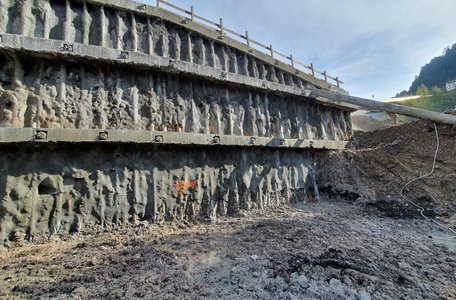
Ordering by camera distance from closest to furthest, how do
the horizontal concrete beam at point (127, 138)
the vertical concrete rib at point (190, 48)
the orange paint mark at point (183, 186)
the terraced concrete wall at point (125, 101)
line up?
the horizontal concrete beam at point (127, 138), the terraced concrete wall at point (125, 101), the orange paint mark at point (183, 186), the vertical concrete rib at point (190, 48)

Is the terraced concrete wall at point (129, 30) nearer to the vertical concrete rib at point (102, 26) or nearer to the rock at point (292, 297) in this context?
the vertical concrete rib at point (102, 26)

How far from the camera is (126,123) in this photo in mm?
6637

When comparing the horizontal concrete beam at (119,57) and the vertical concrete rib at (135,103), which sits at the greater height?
the horizontal concrete beam at (119,57)

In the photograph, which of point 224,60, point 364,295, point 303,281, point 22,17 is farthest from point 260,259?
point 22,17

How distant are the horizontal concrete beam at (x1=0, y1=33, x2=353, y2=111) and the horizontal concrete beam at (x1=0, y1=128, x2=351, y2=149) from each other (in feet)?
6.07

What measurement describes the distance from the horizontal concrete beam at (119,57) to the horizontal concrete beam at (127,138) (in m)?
1.85

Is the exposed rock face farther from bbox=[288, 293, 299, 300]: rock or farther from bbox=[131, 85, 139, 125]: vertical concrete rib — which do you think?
bbox=[288, 293, 299, 300]: rock

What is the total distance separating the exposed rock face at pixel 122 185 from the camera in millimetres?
5312

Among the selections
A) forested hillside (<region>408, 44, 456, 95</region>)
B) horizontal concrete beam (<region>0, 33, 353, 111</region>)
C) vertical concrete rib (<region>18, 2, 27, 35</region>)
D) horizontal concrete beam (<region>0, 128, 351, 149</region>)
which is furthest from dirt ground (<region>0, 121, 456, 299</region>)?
forested hillside (<region>408, 44, 456, 95</region>)

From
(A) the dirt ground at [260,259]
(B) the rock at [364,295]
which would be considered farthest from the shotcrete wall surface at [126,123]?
(B) the rock at [364,295]

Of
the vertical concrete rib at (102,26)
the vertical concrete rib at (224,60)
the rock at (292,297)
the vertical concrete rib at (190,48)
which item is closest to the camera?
the rock at (292,297)

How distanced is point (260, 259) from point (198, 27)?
23.9ft

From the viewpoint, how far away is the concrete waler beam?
33.7 feet

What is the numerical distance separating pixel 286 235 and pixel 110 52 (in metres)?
6.37
